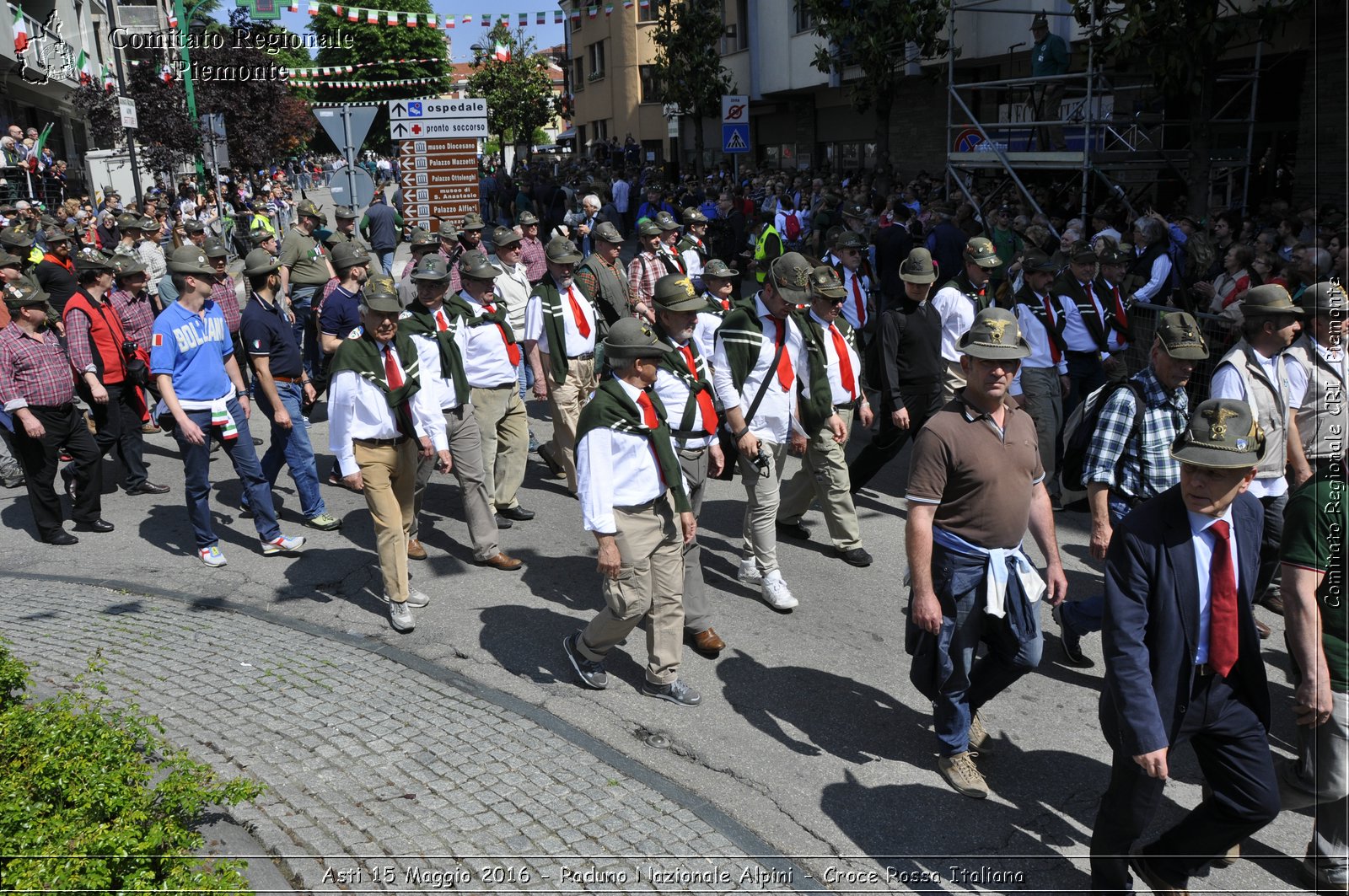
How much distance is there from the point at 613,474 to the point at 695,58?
30112mm

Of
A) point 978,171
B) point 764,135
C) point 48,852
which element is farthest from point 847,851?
point 764,135

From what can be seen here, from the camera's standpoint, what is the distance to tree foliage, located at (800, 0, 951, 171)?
63.9ft

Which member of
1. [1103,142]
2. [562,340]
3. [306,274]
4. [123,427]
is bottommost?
[123,427]

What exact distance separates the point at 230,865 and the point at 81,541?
6006mm

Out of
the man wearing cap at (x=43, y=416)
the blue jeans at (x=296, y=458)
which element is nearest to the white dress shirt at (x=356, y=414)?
the blue jeans at (x=296, y=458)

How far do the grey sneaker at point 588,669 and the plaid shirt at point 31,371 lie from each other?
5010 millimetres

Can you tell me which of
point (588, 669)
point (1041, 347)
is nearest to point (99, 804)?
point (588, 669)

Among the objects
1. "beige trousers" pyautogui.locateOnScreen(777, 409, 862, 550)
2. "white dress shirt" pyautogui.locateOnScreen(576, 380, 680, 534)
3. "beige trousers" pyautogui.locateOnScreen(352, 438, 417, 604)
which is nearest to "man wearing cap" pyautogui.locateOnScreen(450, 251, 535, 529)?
"beige trousers" pyautogui.locateOnScreen(352, 438, 417, 604)

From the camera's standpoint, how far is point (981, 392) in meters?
4.61

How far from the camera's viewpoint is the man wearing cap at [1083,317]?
8.56 metres

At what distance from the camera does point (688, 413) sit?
6.30 meters

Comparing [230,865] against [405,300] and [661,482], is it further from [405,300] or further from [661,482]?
[405,300]

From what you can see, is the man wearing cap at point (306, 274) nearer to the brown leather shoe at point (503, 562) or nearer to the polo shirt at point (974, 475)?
the brown leather shoe at point (503, 562)

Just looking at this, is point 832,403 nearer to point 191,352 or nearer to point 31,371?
point 191,352
